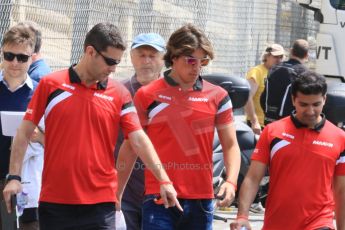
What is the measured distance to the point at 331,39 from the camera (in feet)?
48.5

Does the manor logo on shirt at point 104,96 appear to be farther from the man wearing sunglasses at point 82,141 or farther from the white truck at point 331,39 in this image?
the white truck at point 331,39

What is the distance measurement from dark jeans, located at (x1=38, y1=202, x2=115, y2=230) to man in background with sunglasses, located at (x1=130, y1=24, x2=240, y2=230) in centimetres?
52

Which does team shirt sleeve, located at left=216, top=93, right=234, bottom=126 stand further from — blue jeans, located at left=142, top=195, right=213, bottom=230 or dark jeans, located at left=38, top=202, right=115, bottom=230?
dark jeans, located at left=38, top=202, right=115, bottom=230

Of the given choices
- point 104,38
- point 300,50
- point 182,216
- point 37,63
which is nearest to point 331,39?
point 300,50

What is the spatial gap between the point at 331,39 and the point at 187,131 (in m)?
9.10

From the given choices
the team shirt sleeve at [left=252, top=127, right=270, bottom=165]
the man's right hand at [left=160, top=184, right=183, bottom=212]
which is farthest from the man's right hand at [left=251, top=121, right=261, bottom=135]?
the man's right hand at [left=160, top=184, right=183, bottom=212]

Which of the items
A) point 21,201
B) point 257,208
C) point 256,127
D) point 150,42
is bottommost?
point 257,208

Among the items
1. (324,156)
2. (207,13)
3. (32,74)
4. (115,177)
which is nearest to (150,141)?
(115,177)

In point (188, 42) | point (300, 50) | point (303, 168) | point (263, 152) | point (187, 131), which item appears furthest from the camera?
point (300, 50)

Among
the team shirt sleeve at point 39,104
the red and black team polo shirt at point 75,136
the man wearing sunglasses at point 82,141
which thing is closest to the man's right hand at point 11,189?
the man wearing sunglasses at point 82,141

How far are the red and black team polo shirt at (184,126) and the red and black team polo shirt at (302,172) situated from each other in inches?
15.8

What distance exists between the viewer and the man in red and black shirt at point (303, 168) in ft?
19.2

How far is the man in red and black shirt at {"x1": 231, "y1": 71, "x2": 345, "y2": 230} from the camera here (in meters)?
5.85

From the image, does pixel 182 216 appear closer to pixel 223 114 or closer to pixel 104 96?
pixel 223 114
